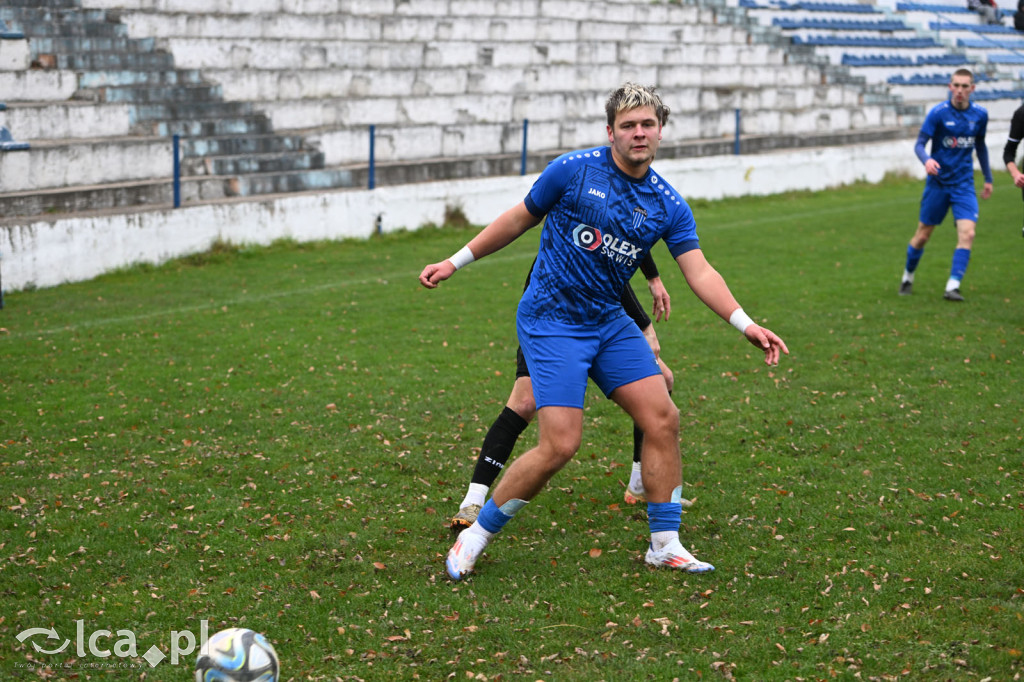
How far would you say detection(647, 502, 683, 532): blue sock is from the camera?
4.92 metres

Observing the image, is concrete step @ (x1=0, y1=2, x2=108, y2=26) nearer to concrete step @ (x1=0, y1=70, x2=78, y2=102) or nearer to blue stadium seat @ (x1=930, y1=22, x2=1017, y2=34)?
concrete step @ (x1=0, y1=70, x2=78, y2=102)

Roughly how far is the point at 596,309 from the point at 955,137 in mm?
7629

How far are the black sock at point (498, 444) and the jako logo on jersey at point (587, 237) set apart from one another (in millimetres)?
1087

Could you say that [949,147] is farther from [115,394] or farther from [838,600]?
[115,394]

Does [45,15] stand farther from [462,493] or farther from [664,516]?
[664,516]

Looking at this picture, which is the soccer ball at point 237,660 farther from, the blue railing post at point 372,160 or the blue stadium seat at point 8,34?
the blue stadium seat at point 8,34

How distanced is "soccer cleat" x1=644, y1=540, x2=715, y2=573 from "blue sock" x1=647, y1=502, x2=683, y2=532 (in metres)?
0.08

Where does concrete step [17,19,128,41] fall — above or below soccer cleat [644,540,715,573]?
above

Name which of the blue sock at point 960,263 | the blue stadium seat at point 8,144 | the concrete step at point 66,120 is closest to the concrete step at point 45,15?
the concrete step at point 66,120

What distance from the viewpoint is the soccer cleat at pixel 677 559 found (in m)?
4.87

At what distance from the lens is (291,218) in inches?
576

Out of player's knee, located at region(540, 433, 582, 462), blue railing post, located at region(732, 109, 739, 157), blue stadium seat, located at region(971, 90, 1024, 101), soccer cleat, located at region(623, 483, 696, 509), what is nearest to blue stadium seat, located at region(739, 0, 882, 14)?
blue stadium seat, located at region(971, 90, 1024, 101)

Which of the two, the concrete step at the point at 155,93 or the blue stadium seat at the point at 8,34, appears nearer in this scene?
the blue stadium seat at the point at 8,34

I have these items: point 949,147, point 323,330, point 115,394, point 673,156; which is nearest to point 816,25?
point 673,156
